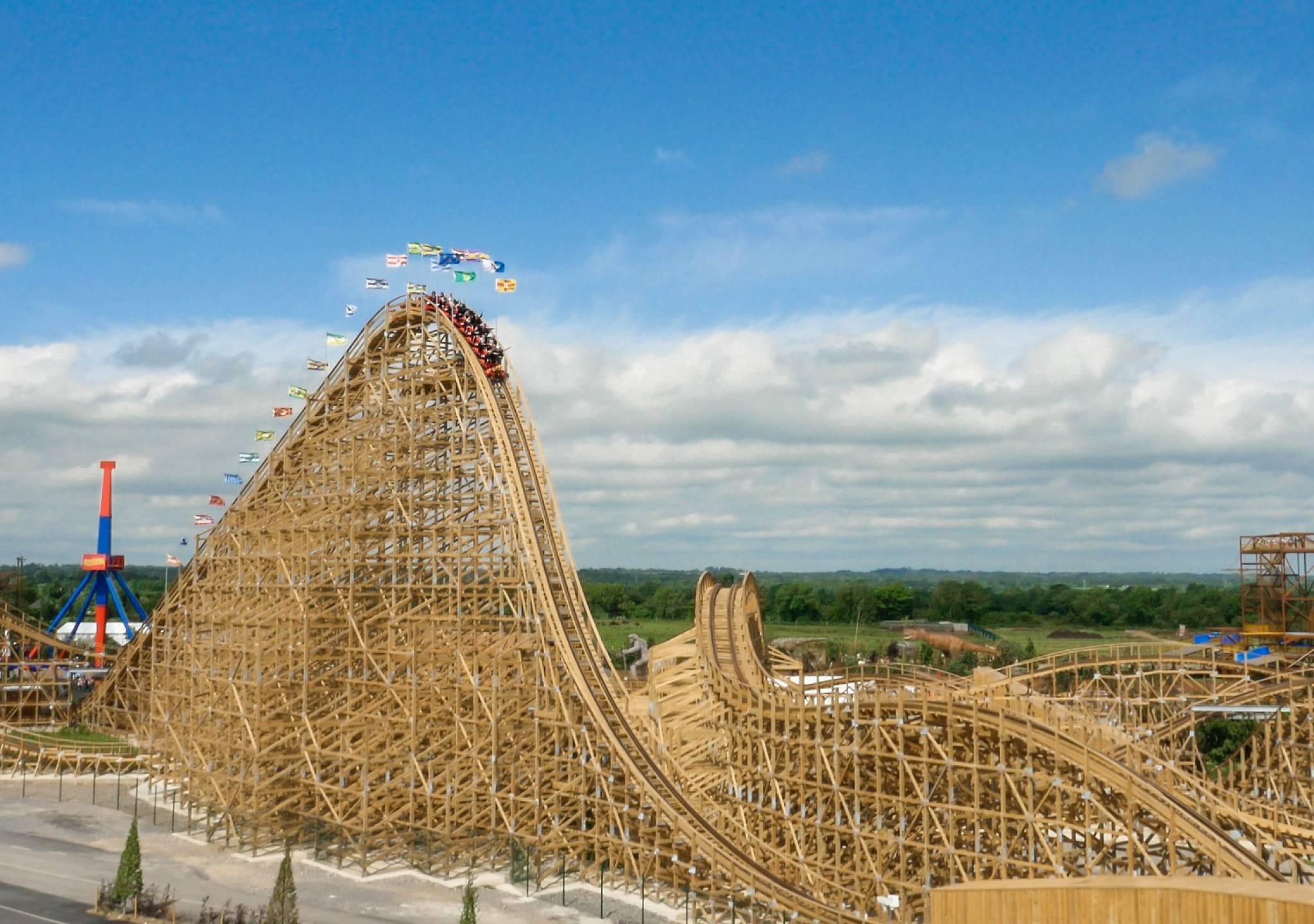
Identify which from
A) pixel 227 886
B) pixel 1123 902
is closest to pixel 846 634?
pixel 227 886

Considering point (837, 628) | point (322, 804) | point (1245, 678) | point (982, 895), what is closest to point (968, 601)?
point (837, 628)

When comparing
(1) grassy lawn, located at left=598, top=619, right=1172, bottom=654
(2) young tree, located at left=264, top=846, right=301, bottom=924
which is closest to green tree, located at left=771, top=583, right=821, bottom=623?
(1) grassy lawn, located at left=598, top=619, right=1172, bottom=654

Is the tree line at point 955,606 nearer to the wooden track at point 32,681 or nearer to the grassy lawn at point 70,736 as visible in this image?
the wooden track at point 32,681

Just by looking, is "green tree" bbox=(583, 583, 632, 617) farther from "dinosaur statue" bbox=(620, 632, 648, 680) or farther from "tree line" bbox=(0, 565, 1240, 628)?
"dinosaur statue" bbox=(620, 632, 648, 680)

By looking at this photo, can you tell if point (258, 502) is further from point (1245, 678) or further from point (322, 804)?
point (1245, 678)

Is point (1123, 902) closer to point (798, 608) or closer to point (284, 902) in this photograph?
point (284, 902)

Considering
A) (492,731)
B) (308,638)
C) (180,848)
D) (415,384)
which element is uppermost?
(415,384)
